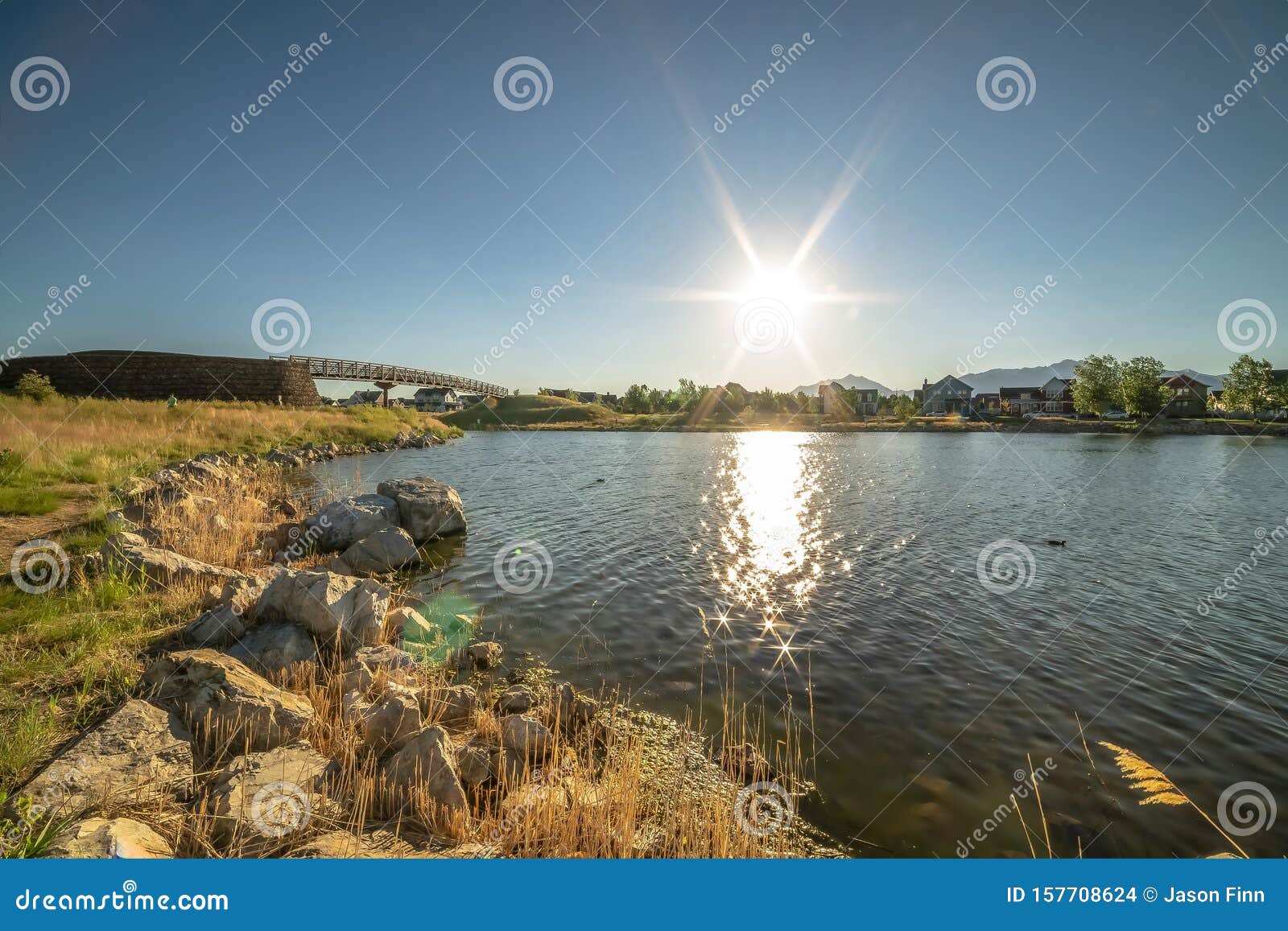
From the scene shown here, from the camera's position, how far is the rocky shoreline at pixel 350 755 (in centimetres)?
465

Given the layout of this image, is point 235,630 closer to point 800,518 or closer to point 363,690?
point 363,690

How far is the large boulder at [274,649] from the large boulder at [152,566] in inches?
95.4

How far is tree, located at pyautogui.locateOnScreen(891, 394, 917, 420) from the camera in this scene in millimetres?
136100

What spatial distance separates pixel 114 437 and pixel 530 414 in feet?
387

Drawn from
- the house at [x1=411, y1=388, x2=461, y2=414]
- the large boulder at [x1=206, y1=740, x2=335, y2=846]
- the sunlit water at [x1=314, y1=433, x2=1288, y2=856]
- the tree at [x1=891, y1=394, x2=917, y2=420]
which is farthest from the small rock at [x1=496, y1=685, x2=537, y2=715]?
the tree at [x1=891, y1=394, x2=917, y2=420]

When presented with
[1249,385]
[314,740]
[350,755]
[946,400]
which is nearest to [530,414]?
[946,400]

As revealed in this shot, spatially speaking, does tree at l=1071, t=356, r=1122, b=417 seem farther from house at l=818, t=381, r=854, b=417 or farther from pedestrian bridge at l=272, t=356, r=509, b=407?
pedestrian bridge at l=272, t=356, r=509, b=407

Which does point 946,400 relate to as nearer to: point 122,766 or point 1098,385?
point 1098,385

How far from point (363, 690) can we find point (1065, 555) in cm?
2078
